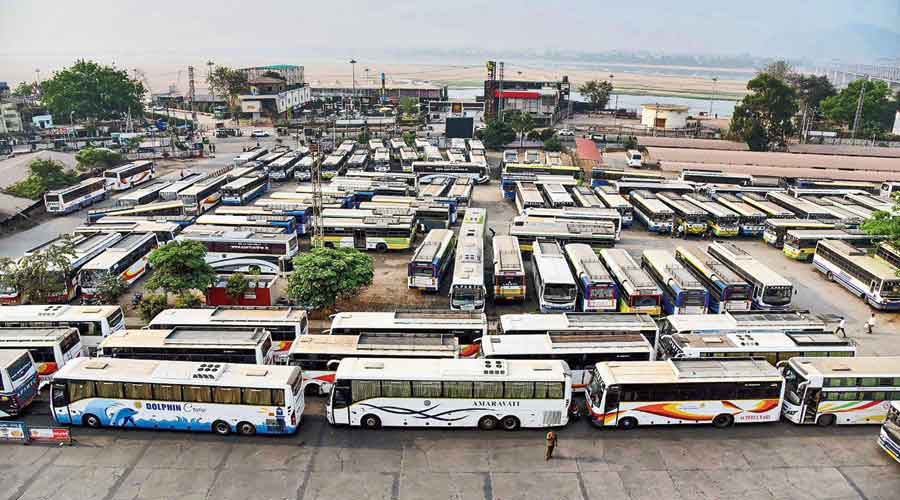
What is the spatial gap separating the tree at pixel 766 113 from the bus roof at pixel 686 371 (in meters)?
57.8

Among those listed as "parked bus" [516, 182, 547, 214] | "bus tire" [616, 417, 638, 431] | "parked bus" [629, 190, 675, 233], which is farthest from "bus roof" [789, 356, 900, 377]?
"parked bus" [516, 182, 547, 214]

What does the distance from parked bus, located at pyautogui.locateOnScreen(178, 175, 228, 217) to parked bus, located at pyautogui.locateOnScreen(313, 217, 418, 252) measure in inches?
443

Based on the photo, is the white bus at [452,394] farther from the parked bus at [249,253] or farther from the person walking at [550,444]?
the parked bus at [249,253]

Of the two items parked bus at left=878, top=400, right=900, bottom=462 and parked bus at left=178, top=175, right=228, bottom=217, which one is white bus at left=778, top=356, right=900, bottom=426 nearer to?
parked bus at left=878, top=400, right=900, bottom=462

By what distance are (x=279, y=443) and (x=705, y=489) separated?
10733 millimetres

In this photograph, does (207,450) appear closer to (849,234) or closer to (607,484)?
(607,484)

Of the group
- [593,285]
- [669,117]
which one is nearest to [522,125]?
[669,117]

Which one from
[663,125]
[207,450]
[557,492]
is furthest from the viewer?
[663,125]

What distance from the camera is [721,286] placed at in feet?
77.4

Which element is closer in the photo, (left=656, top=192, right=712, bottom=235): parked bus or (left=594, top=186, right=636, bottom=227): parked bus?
(left=656, top=192, right=712, bottom=235): parked bus

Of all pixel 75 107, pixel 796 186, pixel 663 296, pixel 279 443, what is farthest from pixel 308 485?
pixel 75 107

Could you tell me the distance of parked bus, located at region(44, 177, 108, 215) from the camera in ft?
129

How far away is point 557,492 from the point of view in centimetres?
1395

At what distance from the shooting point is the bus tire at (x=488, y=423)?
633 inches
